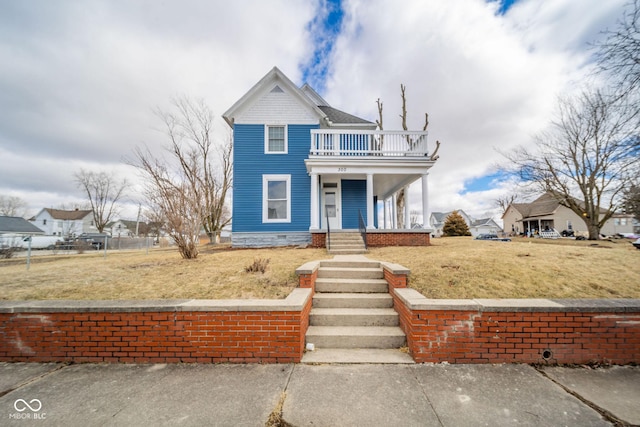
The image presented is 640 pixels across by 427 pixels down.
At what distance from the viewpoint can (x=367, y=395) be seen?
250 cm

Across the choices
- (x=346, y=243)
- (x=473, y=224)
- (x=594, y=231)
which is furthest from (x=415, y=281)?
(x=473, y=224)

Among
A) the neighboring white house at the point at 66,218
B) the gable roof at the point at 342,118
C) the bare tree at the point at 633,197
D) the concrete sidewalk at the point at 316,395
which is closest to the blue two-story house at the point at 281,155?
the gable roof at the point at 342,118

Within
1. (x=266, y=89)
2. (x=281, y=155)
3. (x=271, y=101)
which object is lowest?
(x=281, y=155)

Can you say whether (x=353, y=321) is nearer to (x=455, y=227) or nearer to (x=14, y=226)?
(x=455, y=227)

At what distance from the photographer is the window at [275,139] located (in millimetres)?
12141

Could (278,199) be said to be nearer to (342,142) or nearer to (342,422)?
(342,142)

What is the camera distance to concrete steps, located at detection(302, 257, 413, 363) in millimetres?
3314

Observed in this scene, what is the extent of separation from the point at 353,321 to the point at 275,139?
10139 millimetres

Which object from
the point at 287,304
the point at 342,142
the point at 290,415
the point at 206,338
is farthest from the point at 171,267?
the point at 342,142

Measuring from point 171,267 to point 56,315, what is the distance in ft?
8.77

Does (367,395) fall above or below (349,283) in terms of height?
below

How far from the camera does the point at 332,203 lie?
13.1 metres

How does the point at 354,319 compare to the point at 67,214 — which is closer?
the point at 354,319

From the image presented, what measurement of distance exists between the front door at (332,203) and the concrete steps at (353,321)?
7974 millimetres
